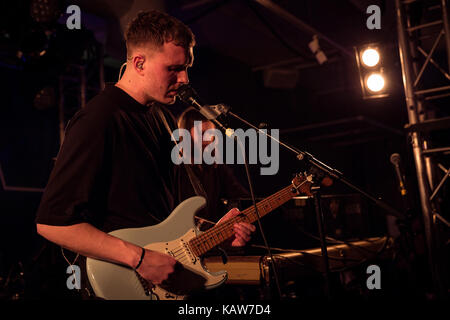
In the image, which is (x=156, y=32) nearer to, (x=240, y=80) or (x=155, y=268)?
(x=155, y=268)

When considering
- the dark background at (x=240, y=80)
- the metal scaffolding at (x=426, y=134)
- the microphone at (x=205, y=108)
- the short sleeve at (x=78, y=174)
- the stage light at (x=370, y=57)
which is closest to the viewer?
Result: the short sleeve at (x=78, y=174)

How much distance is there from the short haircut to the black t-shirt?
0.29 meters

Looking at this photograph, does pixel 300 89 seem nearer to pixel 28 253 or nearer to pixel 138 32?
pixel 28 253

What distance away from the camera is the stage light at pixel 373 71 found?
561 cm

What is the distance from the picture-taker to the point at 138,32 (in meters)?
2.23

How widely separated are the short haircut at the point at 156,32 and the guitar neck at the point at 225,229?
98 cm

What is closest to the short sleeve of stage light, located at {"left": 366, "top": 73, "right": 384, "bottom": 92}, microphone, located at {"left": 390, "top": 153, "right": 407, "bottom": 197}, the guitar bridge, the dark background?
the guitar bridge

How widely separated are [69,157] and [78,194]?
0.56 feet

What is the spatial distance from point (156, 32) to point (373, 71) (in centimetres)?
418

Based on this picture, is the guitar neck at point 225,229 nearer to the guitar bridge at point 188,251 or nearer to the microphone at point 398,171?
the guitar bridge at point 188,251

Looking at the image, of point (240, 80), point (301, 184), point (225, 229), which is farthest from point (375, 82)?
point (225, 229)

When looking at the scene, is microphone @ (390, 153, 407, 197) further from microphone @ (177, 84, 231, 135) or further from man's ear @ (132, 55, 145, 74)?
man's ear @ (132, 55, 145, 74)

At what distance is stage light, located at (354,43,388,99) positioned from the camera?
561 cm

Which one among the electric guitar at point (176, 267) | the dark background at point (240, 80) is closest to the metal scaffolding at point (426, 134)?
the dark background at point (240, 80)
